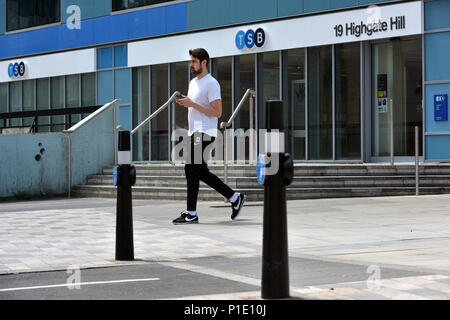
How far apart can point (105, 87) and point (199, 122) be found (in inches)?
659

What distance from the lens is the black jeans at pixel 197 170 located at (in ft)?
31.4

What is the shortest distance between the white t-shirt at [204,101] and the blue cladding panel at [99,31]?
45.6 ft

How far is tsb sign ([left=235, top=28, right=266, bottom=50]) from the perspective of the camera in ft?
69.6

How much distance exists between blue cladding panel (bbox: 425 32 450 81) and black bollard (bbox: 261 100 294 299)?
1375 cm

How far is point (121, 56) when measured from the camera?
25.4m

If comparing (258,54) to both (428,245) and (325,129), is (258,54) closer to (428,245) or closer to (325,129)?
(325,129)

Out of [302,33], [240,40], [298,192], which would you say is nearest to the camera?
[298,192]

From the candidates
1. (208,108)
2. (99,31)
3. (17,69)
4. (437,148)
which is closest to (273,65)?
(437,148)

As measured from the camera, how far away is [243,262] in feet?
22.1

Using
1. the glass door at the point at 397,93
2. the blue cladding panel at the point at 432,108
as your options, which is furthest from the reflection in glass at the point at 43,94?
the blue cladding panel at the point at 432,108

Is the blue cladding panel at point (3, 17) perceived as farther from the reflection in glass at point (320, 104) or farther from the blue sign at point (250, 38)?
the reflection in glass at point (320, 104)

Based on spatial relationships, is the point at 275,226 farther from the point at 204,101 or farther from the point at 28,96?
the point at 28,96

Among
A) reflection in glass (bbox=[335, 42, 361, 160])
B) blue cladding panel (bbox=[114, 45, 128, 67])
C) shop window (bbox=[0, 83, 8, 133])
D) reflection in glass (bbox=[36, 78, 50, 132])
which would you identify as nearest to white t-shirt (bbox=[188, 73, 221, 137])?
reflection in glass (bbox=[335, 42, 361, 160])
